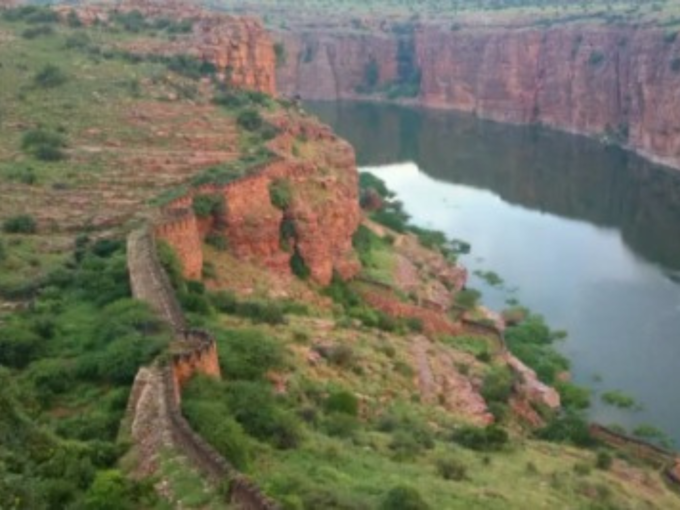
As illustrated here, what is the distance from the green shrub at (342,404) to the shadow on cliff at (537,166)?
37.8m

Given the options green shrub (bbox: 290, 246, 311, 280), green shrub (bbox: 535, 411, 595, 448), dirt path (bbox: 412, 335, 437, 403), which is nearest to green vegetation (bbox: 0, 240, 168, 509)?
dirt path (bbox: 412, 335, 437, 403)

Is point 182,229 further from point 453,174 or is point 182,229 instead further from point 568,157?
point 568,157

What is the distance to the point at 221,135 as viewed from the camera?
47406 mm

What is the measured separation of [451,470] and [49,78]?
34.0 m

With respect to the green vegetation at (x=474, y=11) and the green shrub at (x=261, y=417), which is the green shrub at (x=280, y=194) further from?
the green vegetation at (x=474, y=11)

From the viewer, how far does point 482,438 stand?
2691 centimetres

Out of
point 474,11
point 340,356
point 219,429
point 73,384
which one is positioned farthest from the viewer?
point 474,11

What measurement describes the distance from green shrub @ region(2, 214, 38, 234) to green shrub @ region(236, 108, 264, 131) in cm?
1792

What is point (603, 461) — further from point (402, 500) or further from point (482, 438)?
point (402, 500)

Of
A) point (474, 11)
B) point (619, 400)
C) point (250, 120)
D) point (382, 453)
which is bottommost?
point (619, 400)

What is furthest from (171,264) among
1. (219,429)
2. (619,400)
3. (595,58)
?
(595,58)

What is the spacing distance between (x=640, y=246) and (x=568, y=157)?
3258 centimetres

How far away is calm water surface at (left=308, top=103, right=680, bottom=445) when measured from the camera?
143 feet

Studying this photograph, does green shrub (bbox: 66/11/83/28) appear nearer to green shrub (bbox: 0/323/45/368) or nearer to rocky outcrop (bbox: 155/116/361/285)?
rocky outcrop (bbox: 155/116/361/285)
